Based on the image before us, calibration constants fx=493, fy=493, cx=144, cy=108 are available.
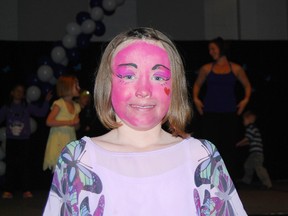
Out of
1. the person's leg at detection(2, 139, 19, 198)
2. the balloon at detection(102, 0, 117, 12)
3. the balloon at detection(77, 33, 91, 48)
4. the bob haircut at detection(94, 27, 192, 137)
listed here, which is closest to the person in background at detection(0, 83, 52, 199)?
the person's leg at detection(2, 139, 19, 198)

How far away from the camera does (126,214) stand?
1256 mm

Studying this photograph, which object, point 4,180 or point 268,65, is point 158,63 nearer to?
point 4,180

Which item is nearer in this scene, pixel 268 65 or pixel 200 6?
pixel 268 65

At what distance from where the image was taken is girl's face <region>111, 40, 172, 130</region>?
132 cm

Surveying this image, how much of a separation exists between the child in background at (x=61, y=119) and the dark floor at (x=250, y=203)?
56cm

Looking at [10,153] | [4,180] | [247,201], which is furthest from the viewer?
[4,180]

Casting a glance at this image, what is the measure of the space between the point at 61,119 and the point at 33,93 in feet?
5.36

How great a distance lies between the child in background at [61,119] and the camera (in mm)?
4207

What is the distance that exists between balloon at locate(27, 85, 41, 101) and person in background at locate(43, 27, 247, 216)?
4.51 meters

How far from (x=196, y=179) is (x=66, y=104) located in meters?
3.13

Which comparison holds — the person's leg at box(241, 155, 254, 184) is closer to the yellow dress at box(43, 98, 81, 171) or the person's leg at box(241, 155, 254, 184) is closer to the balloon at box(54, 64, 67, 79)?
the balloon at box(54, 64, 67, 79)

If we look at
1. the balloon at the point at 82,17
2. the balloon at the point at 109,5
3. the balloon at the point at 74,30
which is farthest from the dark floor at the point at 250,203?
the balloon at the point at 109,5

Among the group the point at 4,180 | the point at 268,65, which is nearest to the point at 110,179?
the point at 4,180

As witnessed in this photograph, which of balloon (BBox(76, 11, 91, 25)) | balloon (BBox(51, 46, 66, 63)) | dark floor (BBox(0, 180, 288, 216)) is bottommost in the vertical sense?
dark floor (BBox(0, 180, 288, 216))
